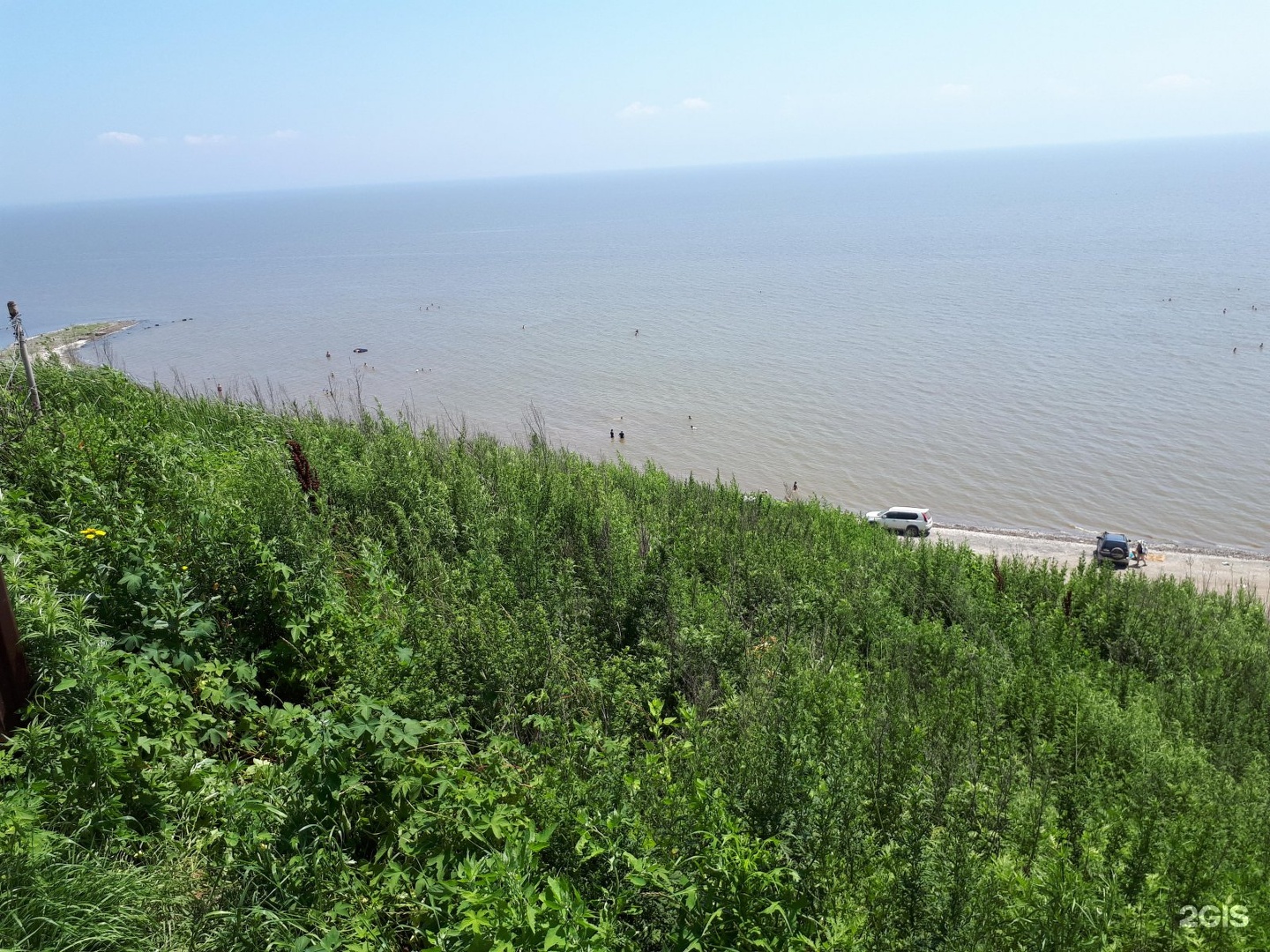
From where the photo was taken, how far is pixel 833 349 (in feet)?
165

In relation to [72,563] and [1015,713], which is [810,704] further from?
[72,563]

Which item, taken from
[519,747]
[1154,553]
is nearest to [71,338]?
[1154,553]

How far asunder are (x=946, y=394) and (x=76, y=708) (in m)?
40.7

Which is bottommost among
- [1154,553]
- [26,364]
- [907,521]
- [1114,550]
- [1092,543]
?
[1154,553]

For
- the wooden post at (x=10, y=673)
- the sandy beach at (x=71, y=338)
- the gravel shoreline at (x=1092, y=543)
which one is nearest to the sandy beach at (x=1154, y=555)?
the gravel shoreline at (x=1092, y=543)

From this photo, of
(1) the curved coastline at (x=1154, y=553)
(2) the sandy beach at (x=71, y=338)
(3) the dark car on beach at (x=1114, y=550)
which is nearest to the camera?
(1) the curved coastline at (x=1154, y=553)

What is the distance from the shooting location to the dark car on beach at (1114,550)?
23422mm

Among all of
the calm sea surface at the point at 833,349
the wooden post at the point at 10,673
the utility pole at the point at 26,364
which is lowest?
the calm sea surface at the point at 833,349

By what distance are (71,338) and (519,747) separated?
67317 mm

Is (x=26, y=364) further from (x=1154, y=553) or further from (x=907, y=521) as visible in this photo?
(x=1154, y=553)

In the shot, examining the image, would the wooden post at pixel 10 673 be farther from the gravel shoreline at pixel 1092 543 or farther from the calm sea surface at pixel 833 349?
the calm sea surface at pixel 833 349

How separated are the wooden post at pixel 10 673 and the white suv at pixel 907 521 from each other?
78.8ft

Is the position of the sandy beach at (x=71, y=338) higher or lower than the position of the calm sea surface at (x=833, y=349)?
higher

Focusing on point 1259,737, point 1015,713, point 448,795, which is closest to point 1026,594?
point 1259,737
